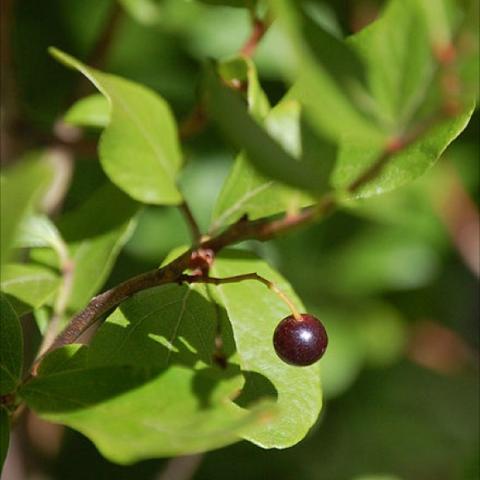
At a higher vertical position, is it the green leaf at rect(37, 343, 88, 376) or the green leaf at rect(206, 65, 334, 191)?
the green leaf at rect(206, 65, 334, 191)

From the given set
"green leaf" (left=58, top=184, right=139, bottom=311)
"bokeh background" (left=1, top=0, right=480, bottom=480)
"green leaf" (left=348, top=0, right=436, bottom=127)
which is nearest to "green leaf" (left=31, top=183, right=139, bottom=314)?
"green leaf" (left=58, top=184, right=139, bottom=311)

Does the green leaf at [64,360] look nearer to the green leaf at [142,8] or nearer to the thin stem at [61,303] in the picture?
the thin stem at [61,303]

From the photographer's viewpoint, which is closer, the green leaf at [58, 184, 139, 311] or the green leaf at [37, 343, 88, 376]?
the green leaf at [37, 343, 88, 376]

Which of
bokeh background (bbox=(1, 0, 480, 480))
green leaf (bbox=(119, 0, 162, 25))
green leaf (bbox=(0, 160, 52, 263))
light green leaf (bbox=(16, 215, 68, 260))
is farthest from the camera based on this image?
bokeh background (bbox=(1, 0, 480, 480))

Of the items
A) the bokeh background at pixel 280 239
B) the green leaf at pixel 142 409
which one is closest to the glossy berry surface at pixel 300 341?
the green leaf at pixel 142 409

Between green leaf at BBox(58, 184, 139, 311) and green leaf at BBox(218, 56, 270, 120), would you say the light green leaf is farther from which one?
green leaf at BBox(218, 56, 270, 120)

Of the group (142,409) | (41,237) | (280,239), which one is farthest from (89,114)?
(280,239)

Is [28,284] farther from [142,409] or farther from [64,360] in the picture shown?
[142,409]
